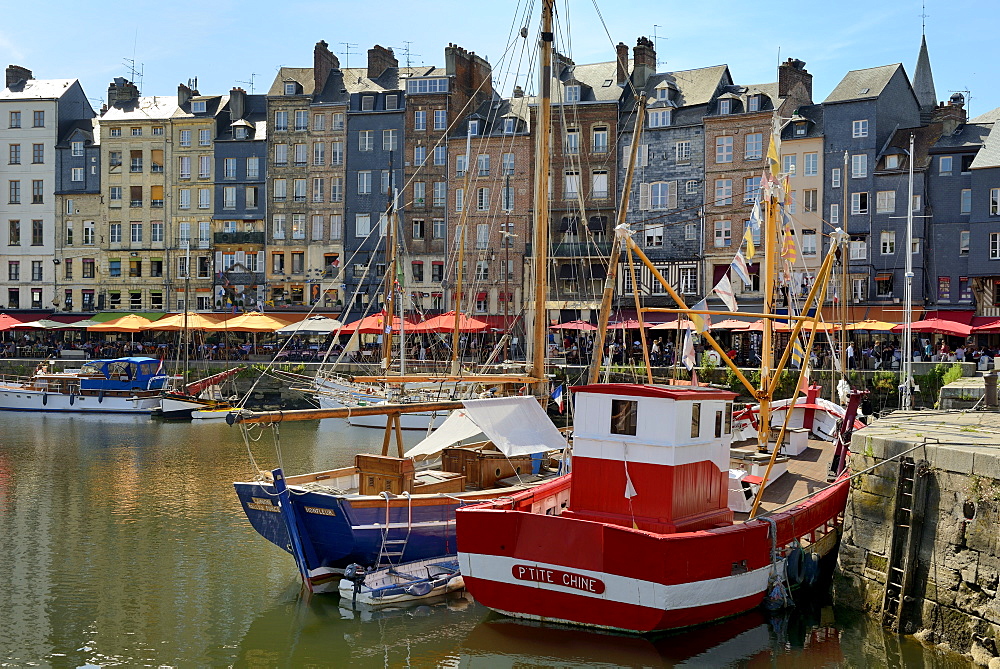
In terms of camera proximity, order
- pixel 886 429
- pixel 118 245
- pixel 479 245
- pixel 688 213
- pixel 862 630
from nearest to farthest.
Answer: pixel 862 630
pixel 886 429
pixel 688 213
pixel 479 245
pixel 118 245

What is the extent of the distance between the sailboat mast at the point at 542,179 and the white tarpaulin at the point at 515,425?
11.7 feet

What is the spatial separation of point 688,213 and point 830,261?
38827 mm

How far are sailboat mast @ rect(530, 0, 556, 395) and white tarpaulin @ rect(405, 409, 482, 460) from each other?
14.3 feet

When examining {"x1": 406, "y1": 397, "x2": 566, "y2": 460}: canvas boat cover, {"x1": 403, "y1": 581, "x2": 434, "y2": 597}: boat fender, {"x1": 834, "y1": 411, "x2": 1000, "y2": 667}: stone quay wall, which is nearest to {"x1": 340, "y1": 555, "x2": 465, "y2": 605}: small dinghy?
{"x1": 403, "y1": 581, "x2": 434, "y2": 597}: boat fender

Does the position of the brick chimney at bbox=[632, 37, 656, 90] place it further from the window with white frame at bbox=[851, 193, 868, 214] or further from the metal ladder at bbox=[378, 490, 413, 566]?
the metal ladder at bbox=[378, 490, 413, 566]

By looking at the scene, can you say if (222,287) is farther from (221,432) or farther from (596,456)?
(596,456)

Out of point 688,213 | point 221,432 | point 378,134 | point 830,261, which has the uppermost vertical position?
point 378,134

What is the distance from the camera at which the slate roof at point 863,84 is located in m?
53.2

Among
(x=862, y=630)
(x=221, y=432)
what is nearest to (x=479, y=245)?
(x=221, y=432)

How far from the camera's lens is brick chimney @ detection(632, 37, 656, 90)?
61.2 metres

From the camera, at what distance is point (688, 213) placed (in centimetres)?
5791

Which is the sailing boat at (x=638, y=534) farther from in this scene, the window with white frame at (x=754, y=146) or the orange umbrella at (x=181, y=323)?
the window with white frame at (x=754, y=146)

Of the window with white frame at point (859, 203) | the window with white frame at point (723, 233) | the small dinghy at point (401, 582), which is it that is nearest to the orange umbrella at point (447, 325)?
Answer: the window with white frame at point (723, 233)

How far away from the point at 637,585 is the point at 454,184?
49.6 m
